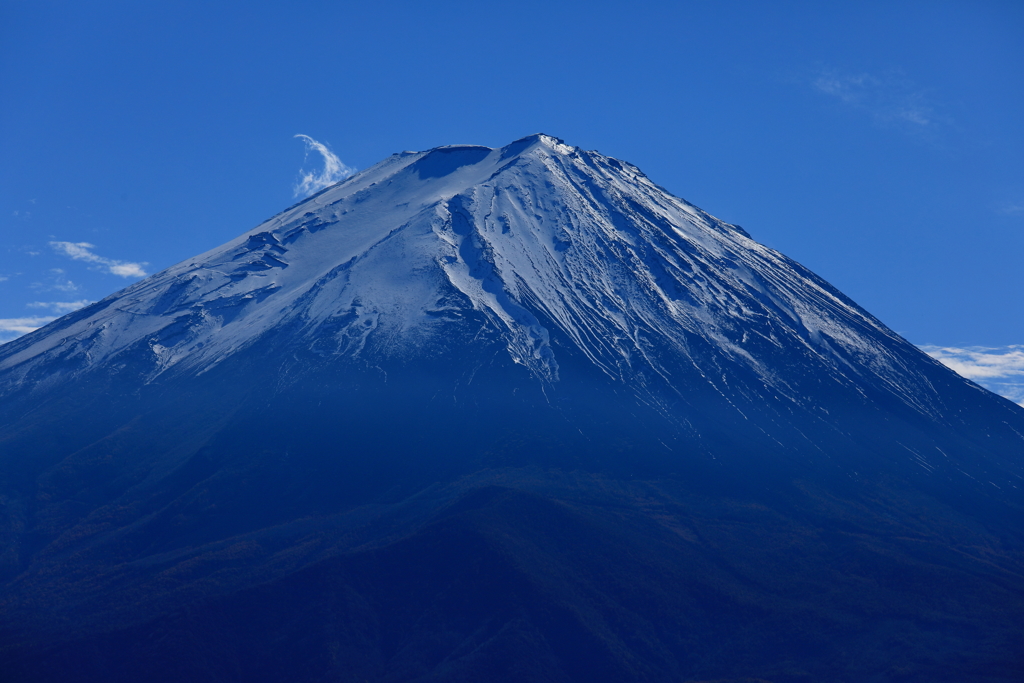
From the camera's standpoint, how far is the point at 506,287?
93.0 m

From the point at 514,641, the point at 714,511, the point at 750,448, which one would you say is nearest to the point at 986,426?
the point at 750,448

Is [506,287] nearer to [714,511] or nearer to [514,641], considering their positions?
[714,511]

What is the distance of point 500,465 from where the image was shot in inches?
2840

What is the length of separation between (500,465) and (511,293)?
24.5 meters

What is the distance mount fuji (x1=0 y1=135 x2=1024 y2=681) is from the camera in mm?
53656

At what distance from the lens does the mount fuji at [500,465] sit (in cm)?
5366

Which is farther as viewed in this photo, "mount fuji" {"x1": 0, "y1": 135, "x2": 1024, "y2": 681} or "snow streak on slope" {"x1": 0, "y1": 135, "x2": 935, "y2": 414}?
"snow streak on slope" {"x1": 0, "y1": 135, "x2": 935, "y2": 414}

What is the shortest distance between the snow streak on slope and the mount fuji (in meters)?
0.40

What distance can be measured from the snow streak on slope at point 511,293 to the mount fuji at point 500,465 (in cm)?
40

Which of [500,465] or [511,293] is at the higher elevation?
[511,293]

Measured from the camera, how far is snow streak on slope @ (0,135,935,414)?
8894 cm

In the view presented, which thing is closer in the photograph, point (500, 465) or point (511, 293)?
point (500, 465)

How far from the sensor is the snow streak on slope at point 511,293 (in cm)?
8894

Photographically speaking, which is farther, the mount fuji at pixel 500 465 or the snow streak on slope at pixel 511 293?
the snow streak on slope at pixel 511 293
